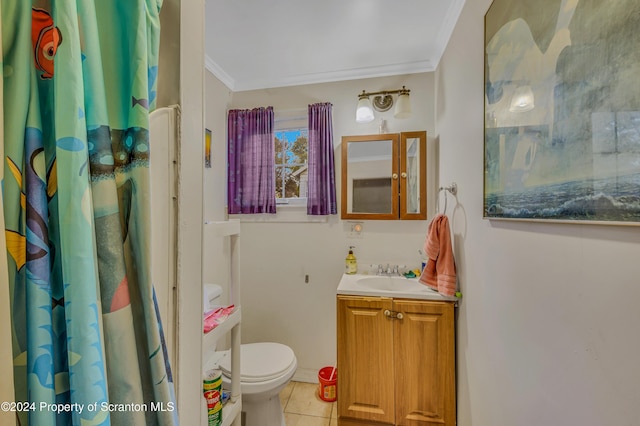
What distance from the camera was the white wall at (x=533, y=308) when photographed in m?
0.52

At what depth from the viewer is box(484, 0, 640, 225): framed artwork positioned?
49 cm

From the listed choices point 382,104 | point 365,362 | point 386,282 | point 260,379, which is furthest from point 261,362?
point 382,104

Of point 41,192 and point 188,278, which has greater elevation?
point 41,192

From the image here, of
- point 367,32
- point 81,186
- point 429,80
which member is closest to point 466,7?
point 367,32

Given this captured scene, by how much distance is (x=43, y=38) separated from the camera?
0.38 m

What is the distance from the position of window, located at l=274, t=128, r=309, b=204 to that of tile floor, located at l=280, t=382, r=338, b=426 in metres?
1.52

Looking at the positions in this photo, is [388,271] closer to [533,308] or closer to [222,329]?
Result: [533,308]

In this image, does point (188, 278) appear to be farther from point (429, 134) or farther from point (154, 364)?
point (429, 134)

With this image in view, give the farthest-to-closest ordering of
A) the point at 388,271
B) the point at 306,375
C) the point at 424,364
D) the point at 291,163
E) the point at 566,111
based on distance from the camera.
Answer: the point at 291,163 → the point at 306,375 → the point at 388,271 → the point at 424,364 → the point at 566,111

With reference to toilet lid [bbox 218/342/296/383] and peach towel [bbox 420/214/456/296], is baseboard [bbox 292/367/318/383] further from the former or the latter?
peach towel [bbox 420/214/456/296]

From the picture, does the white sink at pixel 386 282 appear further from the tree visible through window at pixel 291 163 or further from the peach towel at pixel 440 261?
the tree visible through window at pixel 291 163

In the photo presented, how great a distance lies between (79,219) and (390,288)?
6.05ft

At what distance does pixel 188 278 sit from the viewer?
683mm

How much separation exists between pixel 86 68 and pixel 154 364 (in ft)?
1.66
